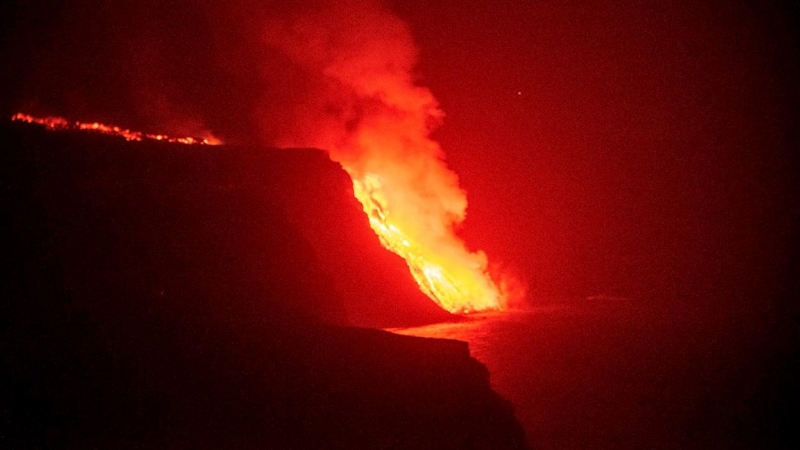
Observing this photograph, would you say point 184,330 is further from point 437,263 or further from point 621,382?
point 437,263

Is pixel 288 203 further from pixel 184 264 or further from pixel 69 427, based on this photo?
pixel 69 427

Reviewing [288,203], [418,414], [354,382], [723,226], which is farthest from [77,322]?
[723,226]

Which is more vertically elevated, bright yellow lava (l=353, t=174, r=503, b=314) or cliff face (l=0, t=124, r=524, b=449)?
bright yellow lava (l=353, t=174, r=503, b=314)

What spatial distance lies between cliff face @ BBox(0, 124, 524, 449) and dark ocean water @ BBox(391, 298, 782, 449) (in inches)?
285

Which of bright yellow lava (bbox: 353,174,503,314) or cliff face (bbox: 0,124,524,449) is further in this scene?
bright yellow lava (bbox: 353,174,503,314)

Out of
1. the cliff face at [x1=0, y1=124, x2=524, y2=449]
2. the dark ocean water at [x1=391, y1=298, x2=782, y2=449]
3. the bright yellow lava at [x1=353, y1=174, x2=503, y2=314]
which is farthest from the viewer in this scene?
the bright yellow lava at [x1=353, y1=174, x2=503, y2=314]

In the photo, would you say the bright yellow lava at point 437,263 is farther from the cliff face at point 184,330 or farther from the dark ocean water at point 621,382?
the cliff face at point 184,330

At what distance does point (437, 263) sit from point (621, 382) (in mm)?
16148

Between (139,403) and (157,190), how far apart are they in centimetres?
1303

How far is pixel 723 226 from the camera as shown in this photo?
464 ft

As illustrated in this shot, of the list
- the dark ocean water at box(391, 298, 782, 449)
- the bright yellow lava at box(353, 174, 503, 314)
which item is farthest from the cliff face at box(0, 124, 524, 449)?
the bright yellow lava at box(353, 174, 503, 314)

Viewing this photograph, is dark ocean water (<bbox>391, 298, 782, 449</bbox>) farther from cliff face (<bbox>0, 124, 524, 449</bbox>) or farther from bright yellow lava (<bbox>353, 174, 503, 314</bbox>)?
cliff face (<bbox>0, 124, 524, 449</bbox>)

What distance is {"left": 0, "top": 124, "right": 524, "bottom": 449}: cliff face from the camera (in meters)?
12.5

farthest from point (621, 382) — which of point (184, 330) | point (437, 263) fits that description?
point (184, 330)
